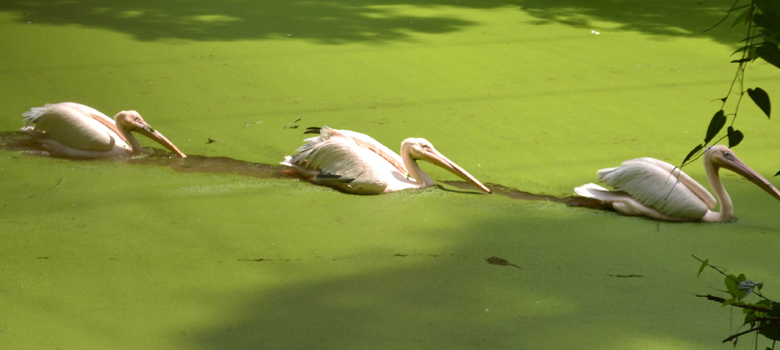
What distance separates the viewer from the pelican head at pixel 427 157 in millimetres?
3062

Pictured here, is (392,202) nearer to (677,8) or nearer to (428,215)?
(428,215)

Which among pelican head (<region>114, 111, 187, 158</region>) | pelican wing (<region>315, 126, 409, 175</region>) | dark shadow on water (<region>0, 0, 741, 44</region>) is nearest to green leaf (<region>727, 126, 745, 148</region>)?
pelican wing (<region>315, 126, 409, 175</region>)

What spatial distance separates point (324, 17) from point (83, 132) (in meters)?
2.75

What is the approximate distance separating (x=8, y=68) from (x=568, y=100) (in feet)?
10.6

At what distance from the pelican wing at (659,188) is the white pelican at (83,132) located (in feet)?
6.21

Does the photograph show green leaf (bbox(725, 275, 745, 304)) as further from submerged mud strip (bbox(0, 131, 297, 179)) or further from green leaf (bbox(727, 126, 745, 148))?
submerged mud strip (bbox(0, 131, 297, 179))

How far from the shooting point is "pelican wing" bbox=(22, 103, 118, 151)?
10.6 ft

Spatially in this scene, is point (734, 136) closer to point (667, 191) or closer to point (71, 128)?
point (667, 191)

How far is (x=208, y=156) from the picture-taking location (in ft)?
11.1

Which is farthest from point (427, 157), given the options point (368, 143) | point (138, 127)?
point (138, 127)

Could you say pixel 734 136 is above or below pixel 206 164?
above

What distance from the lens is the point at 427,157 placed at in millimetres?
3090

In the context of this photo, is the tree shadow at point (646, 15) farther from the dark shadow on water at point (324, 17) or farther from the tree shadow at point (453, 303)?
the tree shadow at point (453, 303)

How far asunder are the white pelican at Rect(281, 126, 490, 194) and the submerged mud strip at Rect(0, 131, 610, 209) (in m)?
0.09
